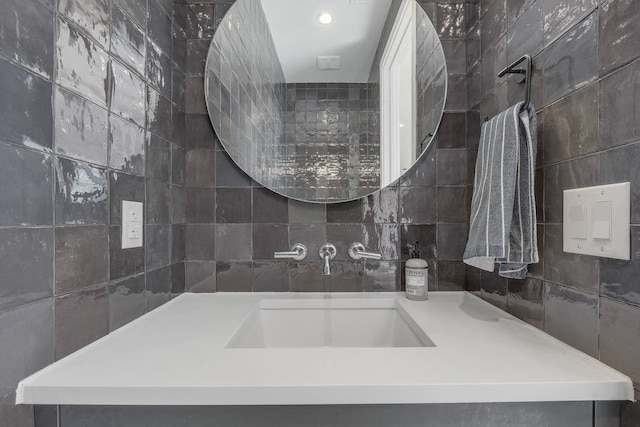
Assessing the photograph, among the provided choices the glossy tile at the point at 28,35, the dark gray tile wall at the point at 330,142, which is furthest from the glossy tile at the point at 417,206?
the glossy tile at the point at 28,35

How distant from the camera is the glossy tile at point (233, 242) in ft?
3.67

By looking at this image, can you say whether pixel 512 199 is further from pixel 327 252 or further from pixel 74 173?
pixel 74 173

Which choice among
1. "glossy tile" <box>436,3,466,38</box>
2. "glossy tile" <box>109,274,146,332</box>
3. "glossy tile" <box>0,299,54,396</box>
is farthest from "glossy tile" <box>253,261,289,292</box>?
"glossy tile" <box>436,3,466,38</box>

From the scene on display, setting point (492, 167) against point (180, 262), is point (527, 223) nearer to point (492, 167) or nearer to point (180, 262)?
point (492, 167)

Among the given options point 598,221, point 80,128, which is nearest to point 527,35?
point 598,221

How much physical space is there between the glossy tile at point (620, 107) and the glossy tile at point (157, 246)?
1.05m

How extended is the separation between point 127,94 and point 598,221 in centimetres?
104

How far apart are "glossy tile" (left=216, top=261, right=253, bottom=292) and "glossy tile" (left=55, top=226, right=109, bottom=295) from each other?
42 cm

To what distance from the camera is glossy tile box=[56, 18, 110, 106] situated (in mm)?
606

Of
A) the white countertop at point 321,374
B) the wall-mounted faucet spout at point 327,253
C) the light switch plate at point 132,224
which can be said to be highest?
the light switch plate at point 132,224

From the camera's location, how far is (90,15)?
2.23ft

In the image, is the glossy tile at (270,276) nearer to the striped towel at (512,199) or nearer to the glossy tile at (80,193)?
the glossy tile at (80,193)

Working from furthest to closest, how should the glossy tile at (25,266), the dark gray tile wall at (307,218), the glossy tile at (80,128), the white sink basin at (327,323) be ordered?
1. the dark gray tile wall at (307,218)
2. the white sink basin at (327,323)
3. the glossy tile at (80,128)
4. the glossy tile at (25,266)

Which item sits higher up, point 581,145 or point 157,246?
point 581,145
